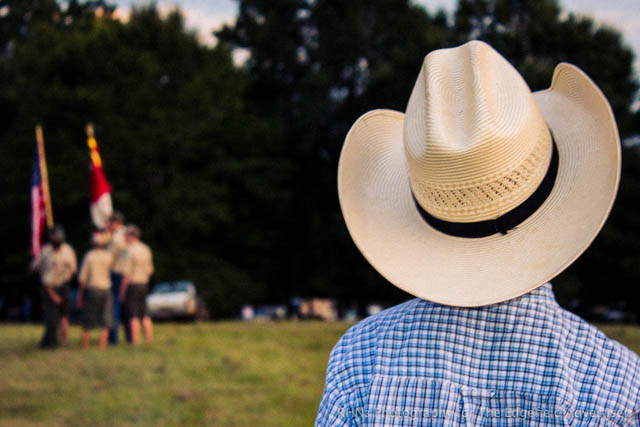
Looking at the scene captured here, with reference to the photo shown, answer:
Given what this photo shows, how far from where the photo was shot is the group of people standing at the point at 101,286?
13680 mm

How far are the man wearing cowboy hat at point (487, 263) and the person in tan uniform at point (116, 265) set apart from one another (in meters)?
11.8

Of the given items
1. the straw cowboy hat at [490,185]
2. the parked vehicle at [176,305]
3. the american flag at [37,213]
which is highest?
the straw cowboy hat at [490,185]

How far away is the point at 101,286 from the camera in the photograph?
47.2ft

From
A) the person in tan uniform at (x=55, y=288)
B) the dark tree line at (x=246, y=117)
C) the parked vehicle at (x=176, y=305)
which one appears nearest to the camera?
the person in tan uniform at (x=55, y=288)

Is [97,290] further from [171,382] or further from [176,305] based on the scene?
[176,305]

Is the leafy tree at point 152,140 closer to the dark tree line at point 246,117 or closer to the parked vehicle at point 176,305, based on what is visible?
the dark tree line at point 246,117

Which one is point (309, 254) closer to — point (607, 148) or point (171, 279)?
point (171, 279)

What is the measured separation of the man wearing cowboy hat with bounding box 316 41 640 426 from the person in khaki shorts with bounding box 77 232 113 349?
38.9 feet

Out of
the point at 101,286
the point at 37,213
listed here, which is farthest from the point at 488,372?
the point at 37,213

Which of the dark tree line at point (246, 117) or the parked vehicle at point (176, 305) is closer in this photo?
the parked vehicle at point (176, 305)

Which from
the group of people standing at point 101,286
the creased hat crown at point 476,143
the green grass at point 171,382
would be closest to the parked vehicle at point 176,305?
the green grass at point 171,382

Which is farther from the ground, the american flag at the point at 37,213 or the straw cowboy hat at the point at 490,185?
the straw cowboy hat at the point at 490,185

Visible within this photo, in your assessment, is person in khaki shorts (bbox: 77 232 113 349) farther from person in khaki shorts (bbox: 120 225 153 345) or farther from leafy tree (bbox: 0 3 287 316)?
leafy tree (bbox: 0 3 287 316)

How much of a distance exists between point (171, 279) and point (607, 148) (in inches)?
1248
